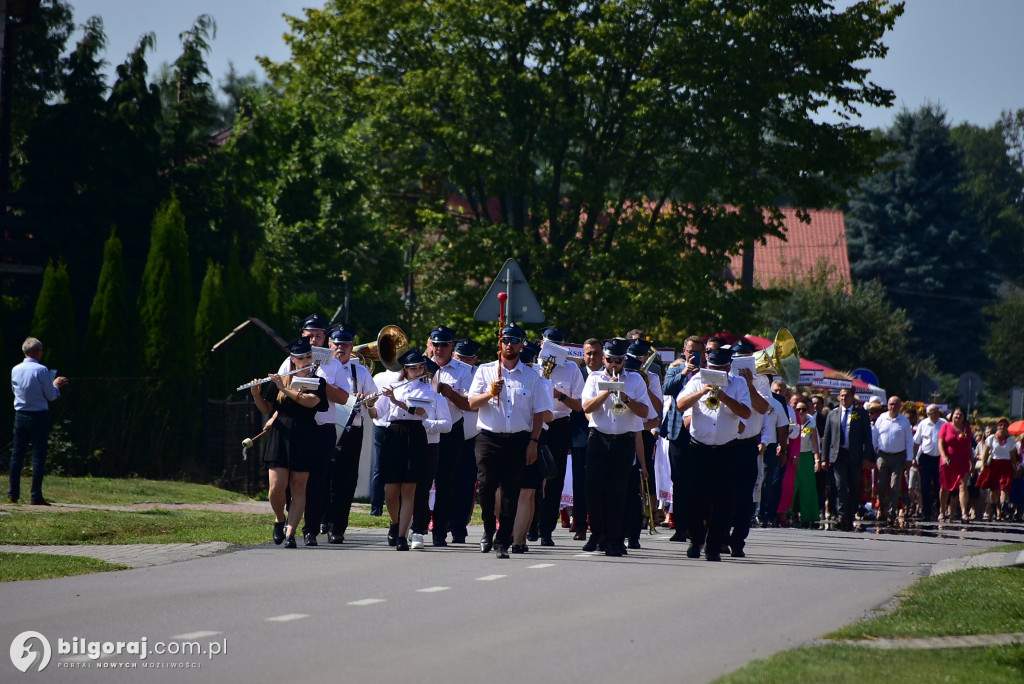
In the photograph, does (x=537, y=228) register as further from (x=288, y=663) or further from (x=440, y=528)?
(x=288, y=663)

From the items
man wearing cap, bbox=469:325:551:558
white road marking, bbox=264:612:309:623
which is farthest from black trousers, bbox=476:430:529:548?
white road marking, bbox=264:612:309:623

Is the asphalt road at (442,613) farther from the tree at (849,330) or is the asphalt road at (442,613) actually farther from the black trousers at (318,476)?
the tree at (849,330)

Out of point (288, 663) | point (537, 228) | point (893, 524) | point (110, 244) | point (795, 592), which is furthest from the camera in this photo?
point (537, 228)

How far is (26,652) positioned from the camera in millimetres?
7695

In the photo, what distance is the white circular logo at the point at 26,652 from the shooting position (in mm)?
7375

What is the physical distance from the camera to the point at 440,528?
14617mm

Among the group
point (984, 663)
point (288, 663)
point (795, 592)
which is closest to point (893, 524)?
point (795, 592)

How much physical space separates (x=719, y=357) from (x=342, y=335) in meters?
3.52

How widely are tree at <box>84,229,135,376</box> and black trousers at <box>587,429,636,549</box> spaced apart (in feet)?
42.6

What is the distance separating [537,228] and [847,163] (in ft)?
21.3

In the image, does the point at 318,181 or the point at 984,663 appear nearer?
the point at 984,663

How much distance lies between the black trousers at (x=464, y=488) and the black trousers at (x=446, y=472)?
1.10 feet

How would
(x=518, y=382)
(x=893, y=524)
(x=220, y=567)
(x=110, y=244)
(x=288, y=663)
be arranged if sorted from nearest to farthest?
1. (x=288, y=663)
2. (x=220, y=567)
3. (x=518, y=382)
4. (x=893, y=524)
5. (x=110, y=244)

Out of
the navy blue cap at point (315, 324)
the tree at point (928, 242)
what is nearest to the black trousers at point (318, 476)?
the navy blue cap at point (315, 324)
